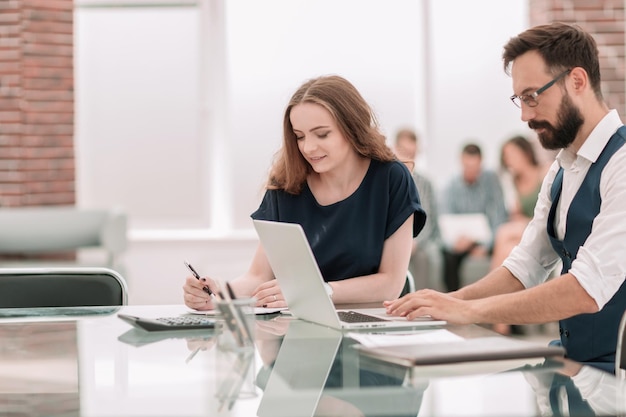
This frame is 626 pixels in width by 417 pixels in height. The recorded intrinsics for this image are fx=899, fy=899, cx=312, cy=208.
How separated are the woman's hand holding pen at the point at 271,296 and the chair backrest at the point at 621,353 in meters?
0.84

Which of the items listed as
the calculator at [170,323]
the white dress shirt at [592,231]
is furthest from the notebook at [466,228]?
the calculator at [170,323]

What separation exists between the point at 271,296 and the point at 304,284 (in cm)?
32

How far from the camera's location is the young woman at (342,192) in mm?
2594

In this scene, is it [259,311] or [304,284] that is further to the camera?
[259,311]

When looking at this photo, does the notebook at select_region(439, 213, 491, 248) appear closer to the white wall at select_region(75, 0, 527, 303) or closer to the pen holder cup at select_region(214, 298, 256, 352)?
the white wall at select_region(75, 0, 527, 303)

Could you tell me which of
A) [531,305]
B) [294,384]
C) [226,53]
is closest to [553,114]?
[531,305]

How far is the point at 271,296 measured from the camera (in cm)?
227

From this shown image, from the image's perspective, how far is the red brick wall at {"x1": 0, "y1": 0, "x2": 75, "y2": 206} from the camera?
22.4ft

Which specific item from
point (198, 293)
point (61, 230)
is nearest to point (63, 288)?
point (198, 293)

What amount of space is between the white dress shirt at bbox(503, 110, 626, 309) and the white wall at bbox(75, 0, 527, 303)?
A: 17.6 ft

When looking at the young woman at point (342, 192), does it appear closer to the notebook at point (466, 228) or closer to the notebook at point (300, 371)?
the notebook at point (300, 371)

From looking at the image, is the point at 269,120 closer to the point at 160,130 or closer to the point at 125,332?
the point at 160,130

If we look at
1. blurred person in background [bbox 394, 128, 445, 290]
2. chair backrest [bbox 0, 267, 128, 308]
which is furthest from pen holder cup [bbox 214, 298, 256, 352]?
blurred person in background [bbox 394, 128, 445, 290]

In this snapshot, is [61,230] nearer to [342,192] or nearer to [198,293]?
[342,192]
